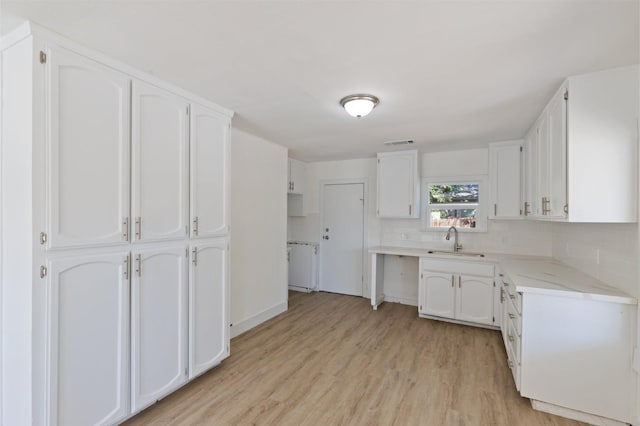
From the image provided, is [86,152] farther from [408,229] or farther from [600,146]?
[408,229]

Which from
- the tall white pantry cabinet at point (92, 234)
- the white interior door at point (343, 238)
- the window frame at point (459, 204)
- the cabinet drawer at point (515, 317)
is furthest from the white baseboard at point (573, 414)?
the white interior door at point (343, 238)

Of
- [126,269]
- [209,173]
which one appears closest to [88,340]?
[126,269]

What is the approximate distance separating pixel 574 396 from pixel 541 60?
220cm

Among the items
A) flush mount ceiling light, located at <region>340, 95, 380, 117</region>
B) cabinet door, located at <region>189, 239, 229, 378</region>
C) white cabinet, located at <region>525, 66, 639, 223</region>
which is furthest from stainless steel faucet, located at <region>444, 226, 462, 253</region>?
cabinet door, located at <region>189, 239, 229, 378</region>

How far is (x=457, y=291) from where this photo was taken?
3.79 metres

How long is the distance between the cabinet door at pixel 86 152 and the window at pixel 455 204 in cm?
383

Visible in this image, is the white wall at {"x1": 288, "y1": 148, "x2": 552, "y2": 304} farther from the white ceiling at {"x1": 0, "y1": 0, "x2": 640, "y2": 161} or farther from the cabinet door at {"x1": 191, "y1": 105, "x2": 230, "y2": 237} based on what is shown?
the cabinet door at {"x1": 191, "y1": 105, "x2": 230, "y2": 237}

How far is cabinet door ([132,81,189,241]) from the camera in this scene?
6.55ft

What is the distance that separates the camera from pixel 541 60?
6.01ft

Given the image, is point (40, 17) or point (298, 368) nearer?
point (40, 17)

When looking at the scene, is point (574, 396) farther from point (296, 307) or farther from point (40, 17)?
point (40, 17)

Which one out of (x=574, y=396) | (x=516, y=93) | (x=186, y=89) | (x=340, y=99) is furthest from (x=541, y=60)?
(x=186, y=89)

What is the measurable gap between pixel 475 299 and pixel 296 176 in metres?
3.15

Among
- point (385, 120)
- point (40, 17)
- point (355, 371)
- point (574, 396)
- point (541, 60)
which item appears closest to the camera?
point (40, 17)
